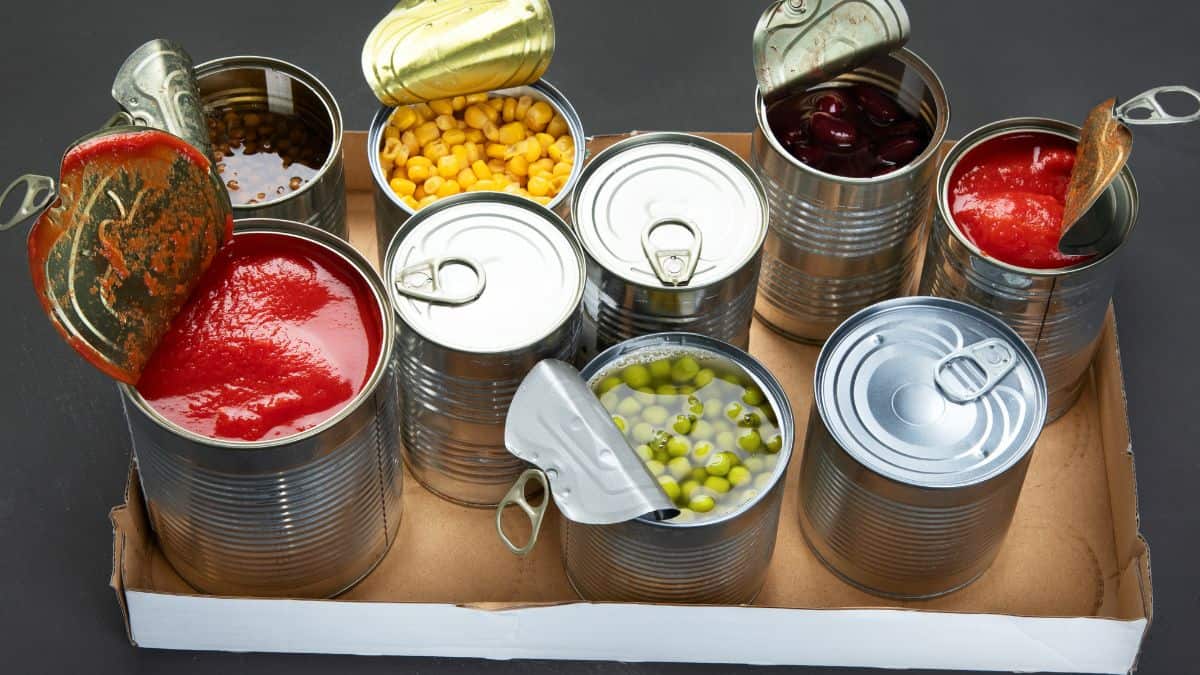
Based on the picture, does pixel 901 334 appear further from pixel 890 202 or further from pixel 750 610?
pixel 750 610

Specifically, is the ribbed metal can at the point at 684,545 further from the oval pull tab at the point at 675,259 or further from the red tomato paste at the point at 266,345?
the red tomato paste at the point at 266,345

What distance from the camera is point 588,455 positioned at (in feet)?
9.78

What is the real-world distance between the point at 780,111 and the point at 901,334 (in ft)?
1.77

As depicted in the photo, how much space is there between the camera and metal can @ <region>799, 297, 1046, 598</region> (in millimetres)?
3086

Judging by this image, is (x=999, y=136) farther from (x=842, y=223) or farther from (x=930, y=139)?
(x=842, y=223)

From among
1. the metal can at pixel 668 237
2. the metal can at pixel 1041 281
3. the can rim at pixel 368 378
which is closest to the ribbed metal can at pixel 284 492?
the can rim at pixel 368 378

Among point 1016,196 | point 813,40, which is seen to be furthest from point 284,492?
point 1016,196

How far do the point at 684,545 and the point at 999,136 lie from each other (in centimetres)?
107

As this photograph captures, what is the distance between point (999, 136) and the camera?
3457 millimetres

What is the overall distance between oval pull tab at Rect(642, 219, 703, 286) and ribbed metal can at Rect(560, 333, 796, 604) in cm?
10

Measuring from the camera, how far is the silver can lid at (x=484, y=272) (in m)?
3.09

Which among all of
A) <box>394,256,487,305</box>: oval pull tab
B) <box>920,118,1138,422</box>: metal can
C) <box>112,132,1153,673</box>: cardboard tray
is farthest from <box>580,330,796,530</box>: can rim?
<box>920,118,1138,422</box>: metal can

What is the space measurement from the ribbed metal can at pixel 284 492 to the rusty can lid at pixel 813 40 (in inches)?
36.3

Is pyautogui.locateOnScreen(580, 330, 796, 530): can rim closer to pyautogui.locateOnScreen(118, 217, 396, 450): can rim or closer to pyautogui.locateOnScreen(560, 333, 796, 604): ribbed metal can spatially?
pyautogui.locateOnScreen(560, 333, 796, 604): ribbed metal can
